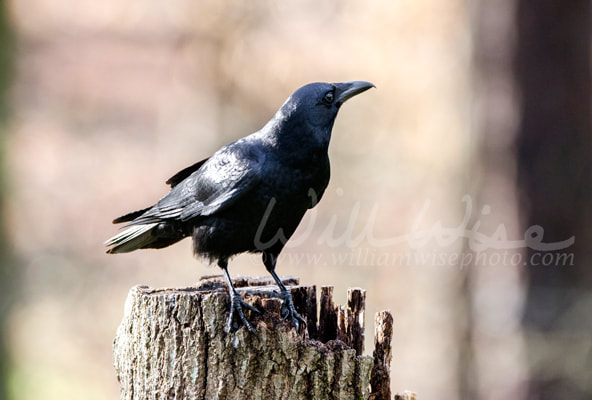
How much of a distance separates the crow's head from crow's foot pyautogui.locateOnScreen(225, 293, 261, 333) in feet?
3.95

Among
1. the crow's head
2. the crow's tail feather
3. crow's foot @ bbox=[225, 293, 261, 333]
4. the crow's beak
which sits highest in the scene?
the crow's beak

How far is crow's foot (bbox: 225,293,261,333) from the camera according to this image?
10.00 feet

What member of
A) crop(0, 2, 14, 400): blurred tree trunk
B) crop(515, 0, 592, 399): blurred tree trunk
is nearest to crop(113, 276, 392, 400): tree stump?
crop(515, 0, 592, 399): blurred tree trunk

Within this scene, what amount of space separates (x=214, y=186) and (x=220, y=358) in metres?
1.31

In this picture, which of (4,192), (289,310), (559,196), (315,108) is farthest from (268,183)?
(4,192)

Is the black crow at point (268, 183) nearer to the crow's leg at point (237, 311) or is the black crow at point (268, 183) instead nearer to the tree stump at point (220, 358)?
the crow's leg at point (237, 311)

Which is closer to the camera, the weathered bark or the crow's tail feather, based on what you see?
the weathered bark

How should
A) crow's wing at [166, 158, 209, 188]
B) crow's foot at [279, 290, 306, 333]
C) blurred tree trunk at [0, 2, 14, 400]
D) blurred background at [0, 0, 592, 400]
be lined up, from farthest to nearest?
blurred tree trunk at [0, 2, 14, 400]
blurred background at [0, 0, 592, 400]
crow's wing at [166, 158, 209, 188]
crow's foot at [279, 290, 306, 333]

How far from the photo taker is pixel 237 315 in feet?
10.2

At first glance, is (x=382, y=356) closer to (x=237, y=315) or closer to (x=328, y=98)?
(x=237, y=315)

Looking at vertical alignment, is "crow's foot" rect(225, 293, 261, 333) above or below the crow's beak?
below

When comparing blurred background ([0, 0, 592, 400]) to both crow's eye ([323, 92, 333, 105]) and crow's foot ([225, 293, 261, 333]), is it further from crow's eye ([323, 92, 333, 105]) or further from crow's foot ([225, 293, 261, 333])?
crow's foot ([225, 293, 261, 333])

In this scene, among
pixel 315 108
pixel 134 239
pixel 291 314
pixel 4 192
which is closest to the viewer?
pixel 291 314

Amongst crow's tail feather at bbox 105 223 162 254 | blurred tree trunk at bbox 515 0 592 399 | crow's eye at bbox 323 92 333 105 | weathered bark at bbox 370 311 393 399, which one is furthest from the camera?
blurred tree trunk at bbox 515 0 592 399
